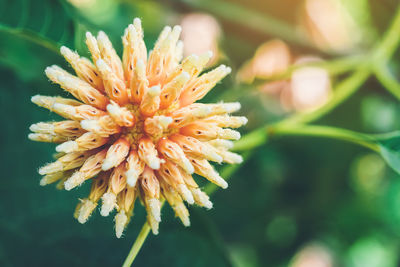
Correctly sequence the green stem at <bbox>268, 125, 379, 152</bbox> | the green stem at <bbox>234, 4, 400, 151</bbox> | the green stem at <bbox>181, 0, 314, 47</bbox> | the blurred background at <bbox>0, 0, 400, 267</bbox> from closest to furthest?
the green stem at <bbox>268, 125, 379, 152</bbox>, the green stem at <bbox>234, 4, 400, 151</bbox>, the blurred background at <bbox>0, 0, 400, 267</bbox>, the green stem at <bbox>181, 0, 314, 47</bbox>

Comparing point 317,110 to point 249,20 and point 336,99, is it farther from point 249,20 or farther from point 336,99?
point 249,20

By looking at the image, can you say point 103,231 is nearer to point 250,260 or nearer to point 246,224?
point 246,224

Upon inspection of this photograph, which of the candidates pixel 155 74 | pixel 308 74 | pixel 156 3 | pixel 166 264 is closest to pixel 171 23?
pixel 156 3

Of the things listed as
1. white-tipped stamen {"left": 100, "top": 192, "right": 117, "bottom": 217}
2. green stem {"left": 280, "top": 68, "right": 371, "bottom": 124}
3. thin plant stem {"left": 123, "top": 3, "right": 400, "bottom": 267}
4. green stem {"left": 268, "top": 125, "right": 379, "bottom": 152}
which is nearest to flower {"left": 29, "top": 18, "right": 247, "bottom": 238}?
white-tipped stamen {"left": 100, "top": 192, "right": 117, "bottom": 217}

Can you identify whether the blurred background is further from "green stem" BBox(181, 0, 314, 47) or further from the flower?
the flower

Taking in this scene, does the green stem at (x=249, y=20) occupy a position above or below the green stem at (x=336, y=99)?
above

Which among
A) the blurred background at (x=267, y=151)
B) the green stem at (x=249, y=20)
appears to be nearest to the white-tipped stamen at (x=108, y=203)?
the blurred background at (x=267, y=151)

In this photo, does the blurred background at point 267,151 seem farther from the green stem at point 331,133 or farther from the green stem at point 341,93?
the green stem at point 331,133
